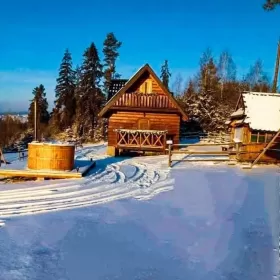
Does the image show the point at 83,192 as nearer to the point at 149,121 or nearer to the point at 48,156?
the point at 48,156

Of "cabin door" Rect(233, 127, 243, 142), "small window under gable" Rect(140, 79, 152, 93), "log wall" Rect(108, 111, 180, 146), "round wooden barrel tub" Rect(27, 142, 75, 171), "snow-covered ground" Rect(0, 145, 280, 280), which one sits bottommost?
"snow-covered ground" Rect(0, 145, 280, 280)

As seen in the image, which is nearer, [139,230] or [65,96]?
[139,230]

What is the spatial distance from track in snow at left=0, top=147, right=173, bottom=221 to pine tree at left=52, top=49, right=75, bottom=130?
3945cm

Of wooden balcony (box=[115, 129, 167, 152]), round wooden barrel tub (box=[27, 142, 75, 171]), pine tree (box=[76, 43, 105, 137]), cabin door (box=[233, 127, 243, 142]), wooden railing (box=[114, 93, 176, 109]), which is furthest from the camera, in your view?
pine tree (box=[76, 43, 105, 137])

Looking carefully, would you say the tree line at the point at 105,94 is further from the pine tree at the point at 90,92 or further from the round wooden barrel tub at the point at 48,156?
the round wooden barrel tub at the point at 48,156

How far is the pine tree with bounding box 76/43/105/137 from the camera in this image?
4570 centimetres

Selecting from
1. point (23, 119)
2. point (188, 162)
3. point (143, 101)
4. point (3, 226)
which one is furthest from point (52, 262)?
point (23, 119)

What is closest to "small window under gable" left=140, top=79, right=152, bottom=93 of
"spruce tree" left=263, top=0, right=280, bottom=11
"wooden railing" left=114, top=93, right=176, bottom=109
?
"wooden railing" left=114, top=93, right=176, bottom=109

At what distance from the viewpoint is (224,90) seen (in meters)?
52.6

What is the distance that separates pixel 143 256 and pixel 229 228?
8.18 ft

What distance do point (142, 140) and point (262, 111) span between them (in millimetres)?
7797

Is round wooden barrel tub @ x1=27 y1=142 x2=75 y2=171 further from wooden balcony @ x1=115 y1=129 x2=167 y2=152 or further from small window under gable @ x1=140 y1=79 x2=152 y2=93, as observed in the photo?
small window under gable @ x1=140 y1=79 x2=152 y2=93

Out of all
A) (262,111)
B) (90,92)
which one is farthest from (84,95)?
(262,111)

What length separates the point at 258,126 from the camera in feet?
62.1
